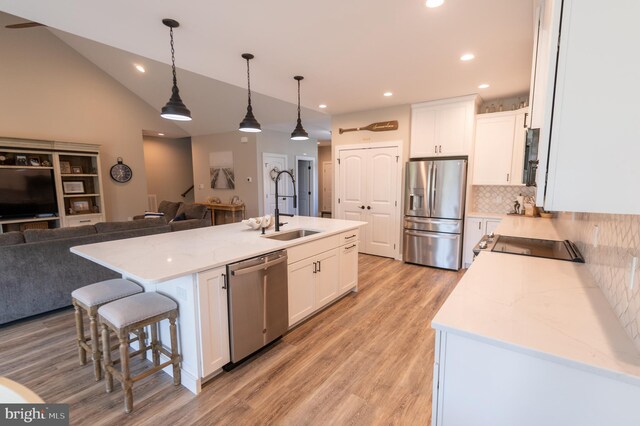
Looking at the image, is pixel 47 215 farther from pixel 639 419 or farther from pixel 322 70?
pixel 639 419

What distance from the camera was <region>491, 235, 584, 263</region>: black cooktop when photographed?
1977 millimetres

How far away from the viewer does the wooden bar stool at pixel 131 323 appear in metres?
1.77

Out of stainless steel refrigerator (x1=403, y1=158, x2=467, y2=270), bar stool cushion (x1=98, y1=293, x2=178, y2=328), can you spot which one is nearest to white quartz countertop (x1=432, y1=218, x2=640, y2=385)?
bar stool cushion (x1=98, y1=293, x2=178, y2=328)

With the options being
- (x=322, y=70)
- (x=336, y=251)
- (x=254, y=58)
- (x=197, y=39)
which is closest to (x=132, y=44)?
(x=197, y=39)

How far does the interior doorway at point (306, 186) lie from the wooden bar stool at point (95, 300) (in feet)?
22.6

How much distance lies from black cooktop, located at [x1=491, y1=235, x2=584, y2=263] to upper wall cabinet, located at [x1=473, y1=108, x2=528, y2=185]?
77.6 inches

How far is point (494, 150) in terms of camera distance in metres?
4.27

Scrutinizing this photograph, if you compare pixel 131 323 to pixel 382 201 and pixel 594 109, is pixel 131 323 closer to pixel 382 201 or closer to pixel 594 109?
pixel 594 109

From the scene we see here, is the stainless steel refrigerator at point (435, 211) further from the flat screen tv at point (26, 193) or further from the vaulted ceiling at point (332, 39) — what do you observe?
the flat screen tv at point (26, 193)

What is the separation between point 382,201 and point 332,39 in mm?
2986

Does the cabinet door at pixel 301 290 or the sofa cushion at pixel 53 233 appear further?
the sofa cushion at pixel 53 233

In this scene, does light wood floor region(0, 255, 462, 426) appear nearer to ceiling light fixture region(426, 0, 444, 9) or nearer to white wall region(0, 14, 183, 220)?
ceiling light fixture region(426, 0, 444, 9)

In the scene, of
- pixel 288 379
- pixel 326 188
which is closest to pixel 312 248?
pixel 288 379

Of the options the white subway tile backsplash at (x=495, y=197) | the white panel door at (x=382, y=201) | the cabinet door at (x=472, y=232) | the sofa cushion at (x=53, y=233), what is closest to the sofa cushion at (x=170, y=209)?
the sofa cushion at (x=53, y=233)
